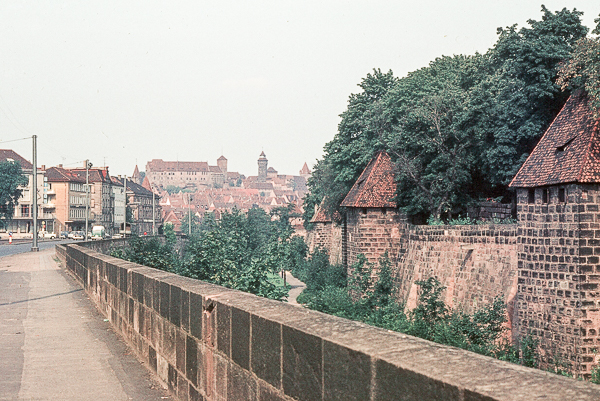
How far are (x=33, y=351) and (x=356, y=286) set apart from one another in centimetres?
2996

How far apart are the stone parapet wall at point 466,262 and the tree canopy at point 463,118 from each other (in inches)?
149

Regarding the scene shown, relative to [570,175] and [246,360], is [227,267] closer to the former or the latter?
[570,175]

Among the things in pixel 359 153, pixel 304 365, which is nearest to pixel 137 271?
pixel 304 365

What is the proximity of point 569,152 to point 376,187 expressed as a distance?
63.2 ft

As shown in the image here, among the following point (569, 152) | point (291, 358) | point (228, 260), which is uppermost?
point (569, 152)

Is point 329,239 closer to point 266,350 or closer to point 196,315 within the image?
point 196,315

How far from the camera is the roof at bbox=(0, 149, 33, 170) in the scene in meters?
108

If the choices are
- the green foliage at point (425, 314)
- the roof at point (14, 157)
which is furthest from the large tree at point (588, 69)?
the roof at point (14, 157)

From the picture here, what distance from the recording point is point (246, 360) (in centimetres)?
465

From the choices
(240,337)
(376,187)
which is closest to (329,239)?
(376,187)

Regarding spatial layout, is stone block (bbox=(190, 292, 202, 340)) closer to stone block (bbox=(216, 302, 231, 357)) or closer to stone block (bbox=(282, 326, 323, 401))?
stone block (bbox=(216, 302, 231, 357))

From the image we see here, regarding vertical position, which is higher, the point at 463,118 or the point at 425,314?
the point at 463,118

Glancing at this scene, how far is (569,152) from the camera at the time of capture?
21.7m

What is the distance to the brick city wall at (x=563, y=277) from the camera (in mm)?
20500
